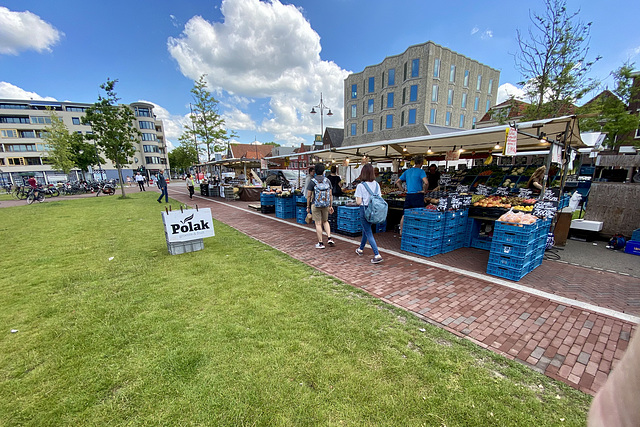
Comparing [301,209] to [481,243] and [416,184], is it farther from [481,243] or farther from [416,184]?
[481,243]

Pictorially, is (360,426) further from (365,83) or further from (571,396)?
(365,83)

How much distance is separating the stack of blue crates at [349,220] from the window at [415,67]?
27.9 meters

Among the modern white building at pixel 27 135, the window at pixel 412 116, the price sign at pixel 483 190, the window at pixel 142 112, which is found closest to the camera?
the price sign at pixel 483 190

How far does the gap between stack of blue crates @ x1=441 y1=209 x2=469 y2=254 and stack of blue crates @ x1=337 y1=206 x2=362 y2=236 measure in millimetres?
2168

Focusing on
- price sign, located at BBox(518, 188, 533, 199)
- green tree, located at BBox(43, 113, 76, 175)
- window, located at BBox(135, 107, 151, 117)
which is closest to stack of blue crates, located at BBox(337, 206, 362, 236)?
price sign, located at BBox(518, 188, 533, 199)

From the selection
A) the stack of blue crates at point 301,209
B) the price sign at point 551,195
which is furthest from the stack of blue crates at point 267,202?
the price sign at point 551,195

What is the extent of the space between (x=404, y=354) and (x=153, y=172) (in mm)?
64943

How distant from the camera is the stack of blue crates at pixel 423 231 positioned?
16.9 ft

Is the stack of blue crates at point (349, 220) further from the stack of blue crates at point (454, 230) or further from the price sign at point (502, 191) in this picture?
the price sign at point (502, 191)

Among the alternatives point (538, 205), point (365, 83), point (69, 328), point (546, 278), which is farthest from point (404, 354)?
point (365, 83)

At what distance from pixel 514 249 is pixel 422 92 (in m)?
28.5

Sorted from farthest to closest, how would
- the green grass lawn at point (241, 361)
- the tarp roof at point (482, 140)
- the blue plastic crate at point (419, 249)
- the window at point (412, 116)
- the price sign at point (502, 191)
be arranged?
the window at point (412, 116) < the price sign at point (502, 191) < the blue plastic crate at point (419, 249) < the tarp roof at point (482, 140) < the green grass lawn at point (241, 361)

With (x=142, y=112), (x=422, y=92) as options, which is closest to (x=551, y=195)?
(x=422, y=92)

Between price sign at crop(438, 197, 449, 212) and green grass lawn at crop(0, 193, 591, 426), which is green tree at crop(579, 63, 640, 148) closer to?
price sign at crop(438, 197, 449, 212)
